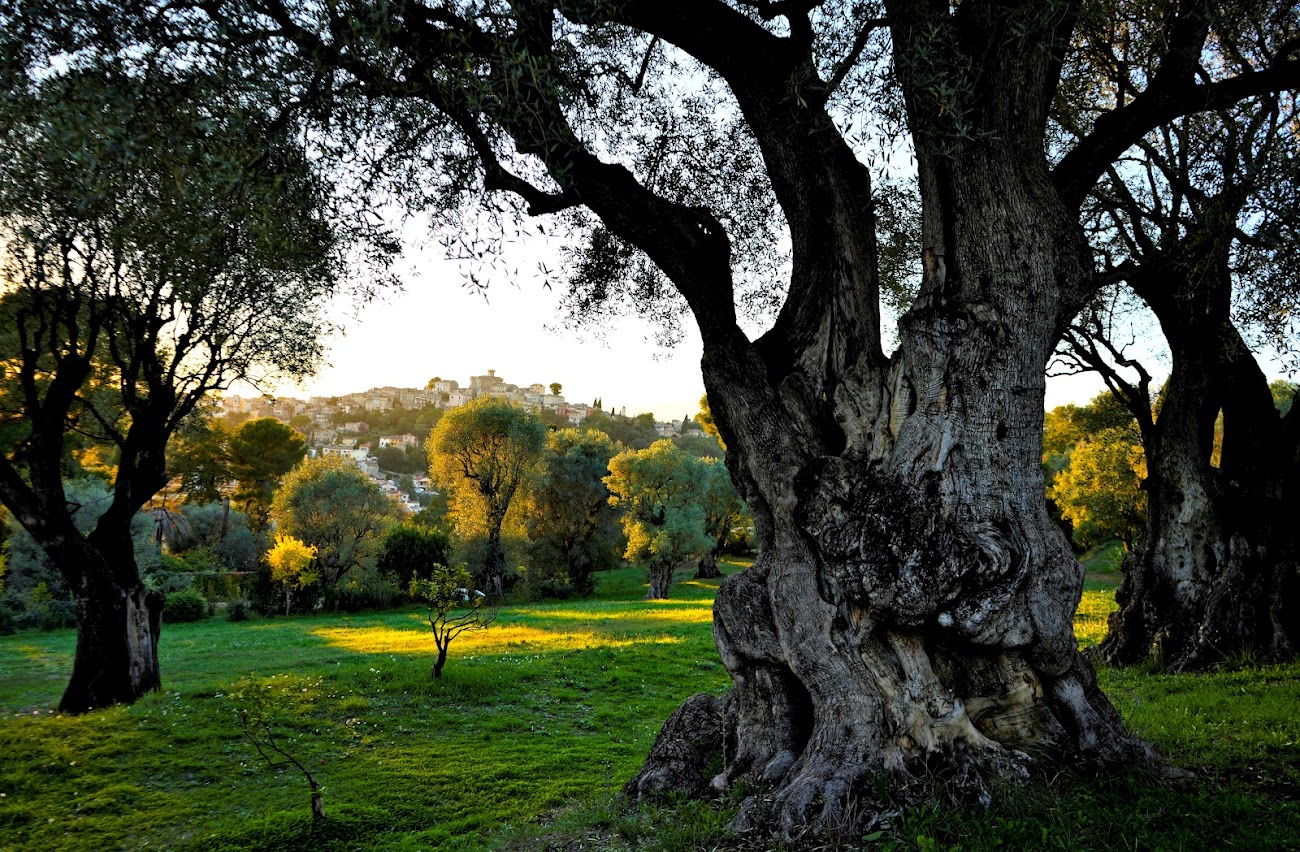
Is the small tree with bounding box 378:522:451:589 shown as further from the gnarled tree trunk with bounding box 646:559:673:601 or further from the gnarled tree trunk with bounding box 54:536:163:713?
the gnarled tree trunk with bounding box 54:536:163:713

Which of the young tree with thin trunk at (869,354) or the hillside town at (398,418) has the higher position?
the hillside town at (398,418)

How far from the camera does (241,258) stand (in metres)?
13.0

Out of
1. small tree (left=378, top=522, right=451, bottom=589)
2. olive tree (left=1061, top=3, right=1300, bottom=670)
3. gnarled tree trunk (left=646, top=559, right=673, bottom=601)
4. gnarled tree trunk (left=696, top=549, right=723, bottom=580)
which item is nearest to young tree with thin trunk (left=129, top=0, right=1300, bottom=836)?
olive tree (left=1061, top=3, right=1300, bottom=670)

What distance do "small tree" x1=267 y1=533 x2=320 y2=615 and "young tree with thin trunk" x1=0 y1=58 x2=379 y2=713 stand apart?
53.8 ft

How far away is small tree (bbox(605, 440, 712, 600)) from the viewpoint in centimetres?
3868

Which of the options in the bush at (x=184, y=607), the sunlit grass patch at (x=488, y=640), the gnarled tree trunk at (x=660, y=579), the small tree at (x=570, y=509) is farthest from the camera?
the small tree at (x=570, y=509)

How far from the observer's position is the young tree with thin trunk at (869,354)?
530 cm

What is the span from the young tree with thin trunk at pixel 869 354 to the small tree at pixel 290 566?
32.2m

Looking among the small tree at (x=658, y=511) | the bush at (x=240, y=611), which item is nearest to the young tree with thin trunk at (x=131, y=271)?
the bush at (x=240, y=611)

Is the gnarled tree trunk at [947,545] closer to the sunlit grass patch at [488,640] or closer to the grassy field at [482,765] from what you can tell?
the grassy field at [482,765]

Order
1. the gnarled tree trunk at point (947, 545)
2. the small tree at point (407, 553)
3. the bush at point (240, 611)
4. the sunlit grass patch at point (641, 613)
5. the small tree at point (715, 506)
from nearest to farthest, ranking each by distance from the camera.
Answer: the gnarled tree trunk at point (947, 545), the sunlit grass patch at point (641, 613), the bush at point (240, 611), the small tree at point (407, 553), the small tree at point (715, 506)

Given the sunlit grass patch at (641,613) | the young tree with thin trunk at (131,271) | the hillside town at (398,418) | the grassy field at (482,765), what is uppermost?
the hillside town at (398,418)

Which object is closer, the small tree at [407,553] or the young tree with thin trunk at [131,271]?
the young tree with thin trunk at [131,271]

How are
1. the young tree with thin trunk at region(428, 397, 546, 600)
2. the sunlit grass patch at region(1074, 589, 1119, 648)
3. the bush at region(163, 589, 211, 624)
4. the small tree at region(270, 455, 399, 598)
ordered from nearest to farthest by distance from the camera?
the sunlit grass patch at region(1074, 589, 1119, 648) < the bush at region(163, 589, 211, 624) < the small tree at region(270, 455, 399, 598) < the young tree with thin trunk at region(428, 397, 546, 600)
